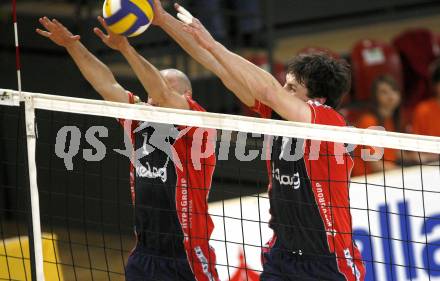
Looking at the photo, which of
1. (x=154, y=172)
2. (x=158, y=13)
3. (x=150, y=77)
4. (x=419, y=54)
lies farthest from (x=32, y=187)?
(x=419, y=54)

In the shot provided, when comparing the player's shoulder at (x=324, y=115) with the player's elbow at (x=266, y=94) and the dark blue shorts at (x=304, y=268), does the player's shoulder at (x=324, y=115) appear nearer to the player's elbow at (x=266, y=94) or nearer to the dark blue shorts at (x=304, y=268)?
the player's elbow at (x=266, y=94)

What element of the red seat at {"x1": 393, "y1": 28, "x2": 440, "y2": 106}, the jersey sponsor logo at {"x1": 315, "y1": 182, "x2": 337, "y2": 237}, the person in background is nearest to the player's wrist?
the jersey sponsor logo at {"x1": 315, "y1": 182, "x2": 337, "y2": 237}

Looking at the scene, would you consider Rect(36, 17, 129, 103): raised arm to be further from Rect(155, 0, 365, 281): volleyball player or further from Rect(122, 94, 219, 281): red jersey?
Rect(155, 0, 365, 281): volleyball player

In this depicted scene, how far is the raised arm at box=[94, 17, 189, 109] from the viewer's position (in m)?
6.53

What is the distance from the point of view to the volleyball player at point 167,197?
6.57 meters

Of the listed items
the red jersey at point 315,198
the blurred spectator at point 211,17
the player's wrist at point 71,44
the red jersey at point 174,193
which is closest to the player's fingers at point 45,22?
the player's wrist at point 71,44

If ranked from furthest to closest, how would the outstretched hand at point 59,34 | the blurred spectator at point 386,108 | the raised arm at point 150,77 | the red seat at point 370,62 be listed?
the red seat at point 370,62, the blurred spectator at point 386,108, the outstretched hand at point 59,34, the raised arm at point 150,77

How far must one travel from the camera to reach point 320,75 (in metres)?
6.16

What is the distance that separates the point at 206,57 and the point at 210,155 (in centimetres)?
59

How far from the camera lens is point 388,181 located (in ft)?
29.8

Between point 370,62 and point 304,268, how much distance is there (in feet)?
21.2

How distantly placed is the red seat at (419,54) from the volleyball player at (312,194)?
687cm

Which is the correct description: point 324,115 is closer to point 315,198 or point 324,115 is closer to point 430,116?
point 315,198

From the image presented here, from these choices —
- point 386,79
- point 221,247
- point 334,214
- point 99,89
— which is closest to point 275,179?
point 334,214
